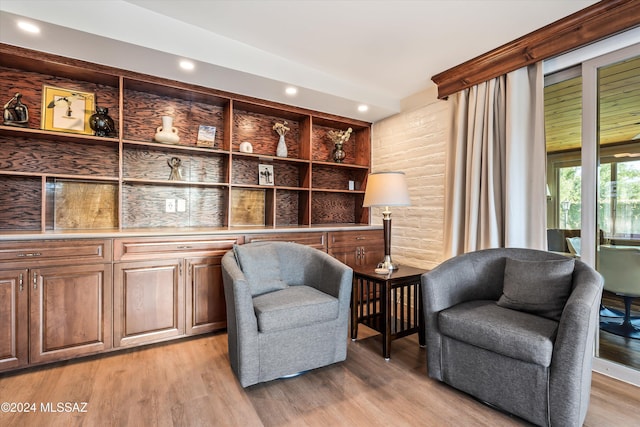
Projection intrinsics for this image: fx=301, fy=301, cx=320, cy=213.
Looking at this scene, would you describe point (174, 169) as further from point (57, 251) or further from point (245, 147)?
point (57, 251)

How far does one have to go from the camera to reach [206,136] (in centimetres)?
302

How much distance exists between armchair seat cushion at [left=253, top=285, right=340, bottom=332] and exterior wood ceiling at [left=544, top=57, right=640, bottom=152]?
6.77 ft

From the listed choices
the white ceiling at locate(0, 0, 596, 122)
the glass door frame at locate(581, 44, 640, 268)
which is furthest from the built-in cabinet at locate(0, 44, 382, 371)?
the glass door frame at locate(581, 44, 640, 268)

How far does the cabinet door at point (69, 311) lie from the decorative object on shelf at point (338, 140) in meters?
2.62

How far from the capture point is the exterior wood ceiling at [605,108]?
1.94 metres

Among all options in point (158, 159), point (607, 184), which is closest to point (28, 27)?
point (158, 159)

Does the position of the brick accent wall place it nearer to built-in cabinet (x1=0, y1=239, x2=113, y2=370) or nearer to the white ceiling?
the white ceiling

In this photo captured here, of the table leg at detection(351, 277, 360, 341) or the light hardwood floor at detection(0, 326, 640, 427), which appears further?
the table leg at detection(351, 277, 360, 341)

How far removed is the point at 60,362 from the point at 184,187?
1656 mm

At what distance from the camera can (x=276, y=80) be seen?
263cm

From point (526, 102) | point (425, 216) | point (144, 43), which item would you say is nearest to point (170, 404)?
point (144, 43)

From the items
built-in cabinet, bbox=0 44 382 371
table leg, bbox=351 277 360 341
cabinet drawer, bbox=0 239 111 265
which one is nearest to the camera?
cabinet drawer, bbox=0 239 111 265

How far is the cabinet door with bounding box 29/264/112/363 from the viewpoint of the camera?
199cm

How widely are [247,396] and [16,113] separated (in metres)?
2.63
